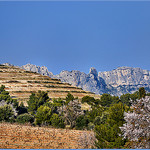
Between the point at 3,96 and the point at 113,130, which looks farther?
the point at 3,96

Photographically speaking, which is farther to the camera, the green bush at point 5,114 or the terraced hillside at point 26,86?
the terraced hillside at point 26,86

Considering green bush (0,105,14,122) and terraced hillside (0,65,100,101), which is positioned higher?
terraced hillside (0,65,100,101)

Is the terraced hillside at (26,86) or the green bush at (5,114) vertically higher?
the terraced hillside at (26,86)

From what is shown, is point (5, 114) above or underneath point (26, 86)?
underneath

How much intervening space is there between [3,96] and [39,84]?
5433cm

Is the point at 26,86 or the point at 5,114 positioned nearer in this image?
the point at 5,114

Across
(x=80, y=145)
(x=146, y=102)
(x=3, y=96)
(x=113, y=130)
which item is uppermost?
(x=3, y=96)

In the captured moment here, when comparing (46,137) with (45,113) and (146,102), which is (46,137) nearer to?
(146,102)

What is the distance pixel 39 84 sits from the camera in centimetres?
14150

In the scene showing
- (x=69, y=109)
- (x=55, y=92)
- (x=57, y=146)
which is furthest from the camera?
(x=55, y=92)

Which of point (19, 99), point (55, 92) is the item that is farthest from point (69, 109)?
point (55, 92)

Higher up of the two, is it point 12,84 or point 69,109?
point 12,84

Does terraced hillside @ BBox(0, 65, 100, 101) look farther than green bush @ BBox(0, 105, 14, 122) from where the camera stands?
Yes

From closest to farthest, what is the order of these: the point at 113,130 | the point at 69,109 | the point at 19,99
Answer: the point at 113,130, the point at 69,109, the point at 19,99
